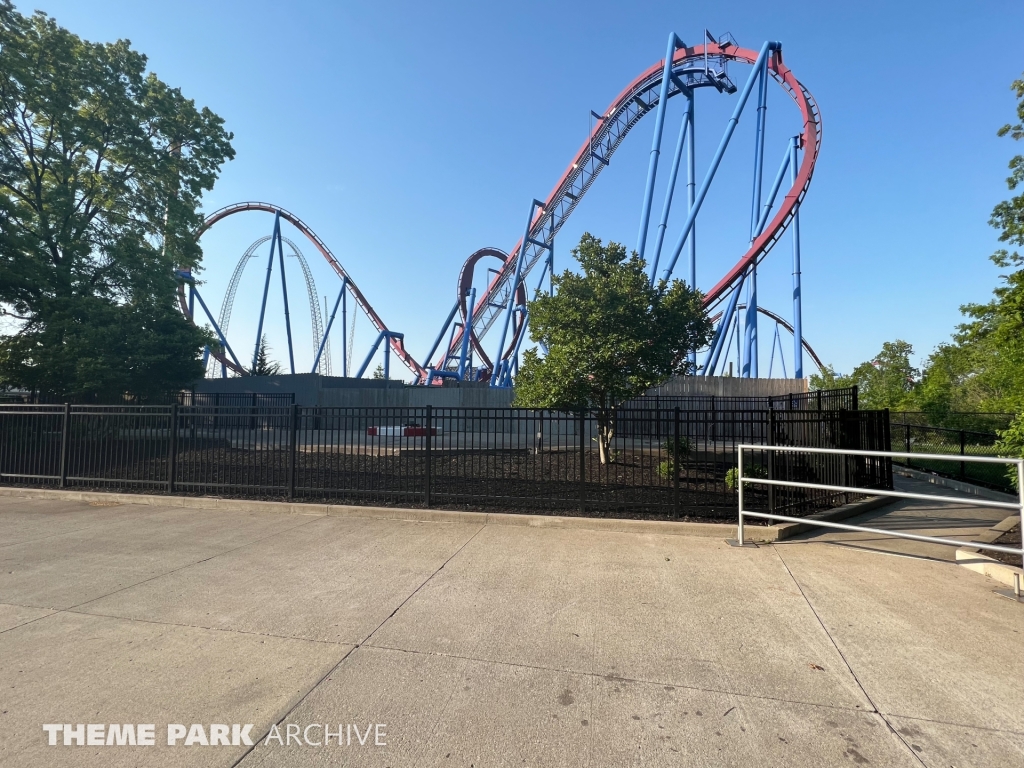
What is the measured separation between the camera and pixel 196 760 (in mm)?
2445

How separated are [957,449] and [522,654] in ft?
61.3

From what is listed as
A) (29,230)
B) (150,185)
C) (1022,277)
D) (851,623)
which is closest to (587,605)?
(851,623)

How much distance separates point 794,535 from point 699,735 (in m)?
4.83

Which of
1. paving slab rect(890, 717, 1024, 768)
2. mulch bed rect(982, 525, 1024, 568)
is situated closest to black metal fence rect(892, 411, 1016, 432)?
mulch bed rect(982, 525, 1024, 568)

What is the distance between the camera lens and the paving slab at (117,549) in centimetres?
480

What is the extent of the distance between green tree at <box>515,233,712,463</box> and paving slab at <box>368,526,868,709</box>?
5165mm

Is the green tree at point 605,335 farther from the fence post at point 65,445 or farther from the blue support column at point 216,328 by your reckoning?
the blue support column at point 216,328

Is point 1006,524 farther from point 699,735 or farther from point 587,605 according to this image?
point 699,735

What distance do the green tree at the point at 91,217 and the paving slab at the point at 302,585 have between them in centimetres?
1417

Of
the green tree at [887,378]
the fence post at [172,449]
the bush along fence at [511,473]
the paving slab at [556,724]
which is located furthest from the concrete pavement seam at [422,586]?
the green tree at [887,378]

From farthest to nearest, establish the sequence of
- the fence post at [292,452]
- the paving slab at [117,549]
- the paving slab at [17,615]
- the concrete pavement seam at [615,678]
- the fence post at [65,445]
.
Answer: the fence post at [65,445], the fence post at [292,452], the paving slab at [117,549], the paving slab at [17,615], the concrete pavement seam at [615,678]

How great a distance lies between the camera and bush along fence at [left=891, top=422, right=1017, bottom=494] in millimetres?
11665

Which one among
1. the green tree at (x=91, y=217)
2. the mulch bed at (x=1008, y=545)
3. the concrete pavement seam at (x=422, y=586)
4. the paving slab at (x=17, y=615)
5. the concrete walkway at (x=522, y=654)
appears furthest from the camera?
the green tree at (x=91, y=217)

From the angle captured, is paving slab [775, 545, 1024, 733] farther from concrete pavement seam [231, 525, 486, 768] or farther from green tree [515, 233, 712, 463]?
green tree [515, 233, 712, 463]
